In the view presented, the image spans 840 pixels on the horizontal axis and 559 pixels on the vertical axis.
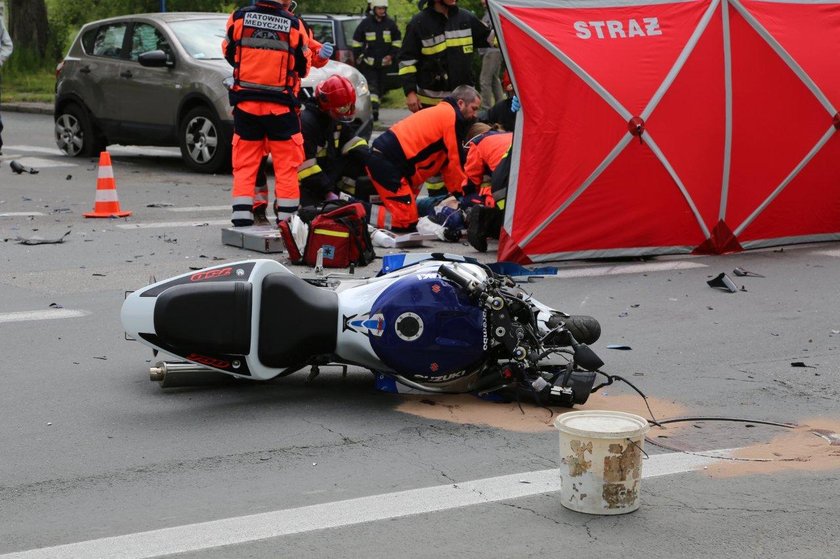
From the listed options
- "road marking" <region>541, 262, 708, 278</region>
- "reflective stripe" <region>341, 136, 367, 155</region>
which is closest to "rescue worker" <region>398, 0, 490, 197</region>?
"reflective stripe" <region>341, 136, 367, 155</region>

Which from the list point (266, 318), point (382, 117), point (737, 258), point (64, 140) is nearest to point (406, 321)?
point (266, 318)

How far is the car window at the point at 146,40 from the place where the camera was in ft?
53.6

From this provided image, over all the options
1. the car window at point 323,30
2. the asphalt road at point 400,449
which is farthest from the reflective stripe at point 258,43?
the car window at point 323,30

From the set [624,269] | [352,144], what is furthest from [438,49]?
[624,269]

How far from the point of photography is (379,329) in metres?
6.09

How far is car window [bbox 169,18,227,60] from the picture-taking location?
52.3ft

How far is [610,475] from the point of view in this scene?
4.75m

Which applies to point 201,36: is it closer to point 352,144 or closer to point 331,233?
point 352,144

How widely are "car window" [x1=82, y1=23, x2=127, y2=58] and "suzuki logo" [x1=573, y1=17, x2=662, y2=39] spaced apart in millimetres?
8160

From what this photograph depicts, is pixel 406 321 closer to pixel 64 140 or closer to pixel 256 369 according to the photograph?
pixel 256 369

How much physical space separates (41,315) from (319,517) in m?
4.00

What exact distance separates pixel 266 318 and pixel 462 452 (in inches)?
46.0

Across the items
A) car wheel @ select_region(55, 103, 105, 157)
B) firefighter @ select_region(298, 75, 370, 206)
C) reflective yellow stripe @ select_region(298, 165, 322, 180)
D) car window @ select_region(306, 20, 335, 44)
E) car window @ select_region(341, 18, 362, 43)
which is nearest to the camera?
firefighter @ select_region(298, 75, 370, 206)

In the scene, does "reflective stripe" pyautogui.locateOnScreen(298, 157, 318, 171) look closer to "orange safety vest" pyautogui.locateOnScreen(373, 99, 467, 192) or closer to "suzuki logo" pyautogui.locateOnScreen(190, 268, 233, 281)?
"orange safety vest" pyautogui.locateOnScreen(373, 99, 467, 192)
